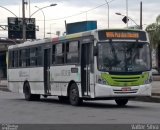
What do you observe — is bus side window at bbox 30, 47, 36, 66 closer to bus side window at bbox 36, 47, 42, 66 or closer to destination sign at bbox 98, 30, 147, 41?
bus side window at bbox 36, 47, 42, 66

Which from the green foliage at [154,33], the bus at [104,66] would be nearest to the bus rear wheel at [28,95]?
the bus at [104,66]

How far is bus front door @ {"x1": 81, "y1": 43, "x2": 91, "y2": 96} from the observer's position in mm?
20969

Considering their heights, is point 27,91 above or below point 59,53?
below

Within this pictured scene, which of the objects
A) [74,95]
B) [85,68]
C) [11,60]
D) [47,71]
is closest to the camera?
[85,68]

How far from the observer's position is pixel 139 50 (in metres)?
21.0

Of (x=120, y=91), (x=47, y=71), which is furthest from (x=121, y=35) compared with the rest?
(x=47, y=71)

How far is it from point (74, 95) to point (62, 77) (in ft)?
4.94

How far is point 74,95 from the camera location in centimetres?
2195

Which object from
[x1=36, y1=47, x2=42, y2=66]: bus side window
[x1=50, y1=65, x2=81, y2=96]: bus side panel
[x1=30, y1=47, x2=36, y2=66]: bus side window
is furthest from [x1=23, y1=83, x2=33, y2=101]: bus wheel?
[x1=50, y1=65, x2=81, y2=96]: bus side panel

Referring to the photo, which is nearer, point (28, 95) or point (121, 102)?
point (121, 102)

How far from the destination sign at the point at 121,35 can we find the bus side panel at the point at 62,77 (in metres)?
1.84

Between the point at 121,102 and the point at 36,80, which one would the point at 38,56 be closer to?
the point at 36,80

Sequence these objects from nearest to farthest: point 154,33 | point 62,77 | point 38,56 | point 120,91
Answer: point 120,91
point 62,77
point 38,56
point 154,33

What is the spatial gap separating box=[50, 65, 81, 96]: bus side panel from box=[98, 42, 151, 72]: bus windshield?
1.54m
